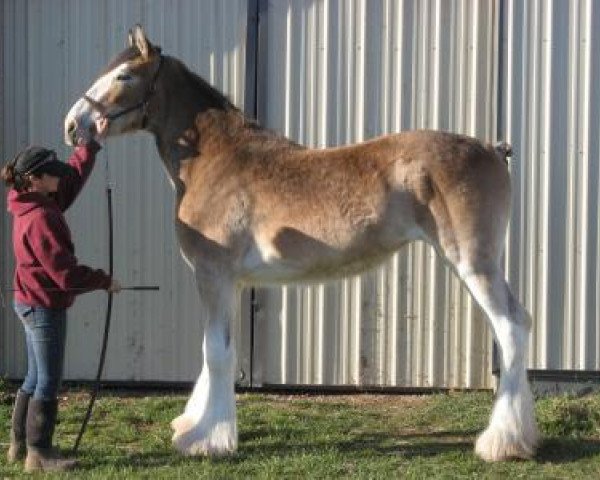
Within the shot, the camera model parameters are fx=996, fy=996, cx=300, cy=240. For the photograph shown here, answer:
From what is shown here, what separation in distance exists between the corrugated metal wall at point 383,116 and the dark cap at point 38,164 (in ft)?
7.51

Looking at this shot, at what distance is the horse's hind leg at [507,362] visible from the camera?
540 cm

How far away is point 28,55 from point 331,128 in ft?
7.83

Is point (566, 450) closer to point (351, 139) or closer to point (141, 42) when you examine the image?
point (351, 139)

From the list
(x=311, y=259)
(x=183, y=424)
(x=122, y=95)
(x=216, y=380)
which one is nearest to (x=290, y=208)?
(x=311, y=259)

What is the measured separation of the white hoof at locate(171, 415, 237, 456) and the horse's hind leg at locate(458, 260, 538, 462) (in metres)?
1.45

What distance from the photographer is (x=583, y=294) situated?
713cm

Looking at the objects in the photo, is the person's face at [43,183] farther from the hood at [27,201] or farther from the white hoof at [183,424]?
the white hoof at [183,424]

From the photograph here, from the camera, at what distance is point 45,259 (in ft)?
17.3

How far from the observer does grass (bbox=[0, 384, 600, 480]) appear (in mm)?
5395

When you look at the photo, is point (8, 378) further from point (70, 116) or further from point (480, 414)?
point (480, 414)

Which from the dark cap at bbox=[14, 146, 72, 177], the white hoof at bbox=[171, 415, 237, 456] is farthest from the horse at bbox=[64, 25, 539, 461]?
the dark cap at bbox=[14, 146, 72, 177]

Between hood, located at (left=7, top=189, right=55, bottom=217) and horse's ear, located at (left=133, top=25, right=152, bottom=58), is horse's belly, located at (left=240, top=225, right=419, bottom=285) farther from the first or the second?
horse's ear, located at (left=133, top=25, right=152, bottom=58)

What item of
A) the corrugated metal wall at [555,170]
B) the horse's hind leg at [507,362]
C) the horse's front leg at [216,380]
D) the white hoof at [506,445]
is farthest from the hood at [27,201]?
the corrugated metal wall at [555,170]

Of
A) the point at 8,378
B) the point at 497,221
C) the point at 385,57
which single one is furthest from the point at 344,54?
the point at 8,378
